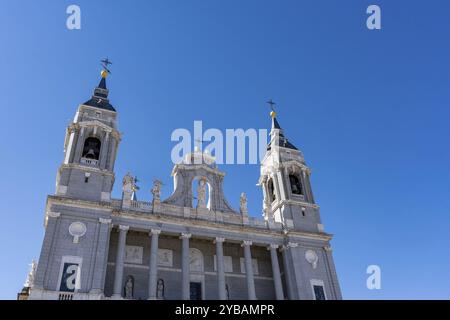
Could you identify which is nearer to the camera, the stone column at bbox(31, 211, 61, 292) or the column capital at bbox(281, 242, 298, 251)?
the stone column at bbox(31, 211, 61, 292)

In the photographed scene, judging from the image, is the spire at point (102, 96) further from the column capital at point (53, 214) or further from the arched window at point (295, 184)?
the arched window at point (295, 184)

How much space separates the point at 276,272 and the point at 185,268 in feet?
24.1

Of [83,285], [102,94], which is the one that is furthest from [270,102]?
[83,285]

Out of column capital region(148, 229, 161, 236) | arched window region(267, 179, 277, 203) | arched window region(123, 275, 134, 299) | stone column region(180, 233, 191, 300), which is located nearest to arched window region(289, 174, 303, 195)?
arched window region(267, 179, 277, 203)

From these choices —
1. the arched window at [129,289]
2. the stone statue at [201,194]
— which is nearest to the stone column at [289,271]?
the stone statue at [201,194]

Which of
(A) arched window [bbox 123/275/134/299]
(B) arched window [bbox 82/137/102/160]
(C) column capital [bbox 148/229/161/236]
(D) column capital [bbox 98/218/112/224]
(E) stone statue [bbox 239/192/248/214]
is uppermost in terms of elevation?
(B) arched window [bbox 82/137/102/160]

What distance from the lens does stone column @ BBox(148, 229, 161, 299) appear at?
28.0 meters

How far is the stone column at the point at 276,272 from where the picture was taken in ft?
103

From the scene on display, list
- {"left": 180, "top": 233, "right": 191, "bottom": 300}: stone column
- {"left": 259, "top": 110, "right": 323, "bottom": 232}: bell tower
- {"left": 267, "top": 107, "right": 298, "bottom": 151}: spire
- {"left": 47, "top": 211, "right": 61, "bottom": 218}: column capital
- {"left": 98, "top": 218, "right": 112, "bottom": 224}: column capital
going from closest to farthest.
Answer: {"left": 47, "top": 211, "right": 61, "bottom": 218}: column capital, {"left": 180, "top": 233, "right": 191, "bottom": 300}: stone column, {"left": 98, "top": 218, "right": 112, "bottom": 224}: column capital, {"left": 259, "top": 110, "right": 323, "bottom": 232}: bell tower, {"left": 267, "top": 107, "right": 298, "bottom": 151}: spire

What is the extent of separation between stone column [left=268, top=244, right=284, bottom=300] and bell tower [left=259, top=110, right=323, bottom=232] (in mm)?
2398

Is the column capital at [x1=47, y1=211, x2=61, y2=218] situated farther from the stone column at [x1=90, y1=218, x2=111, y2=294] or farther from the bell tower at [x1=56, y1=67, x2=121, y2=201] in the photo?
the stone column at [x1=90, y1=218, x2=111, y2=294]

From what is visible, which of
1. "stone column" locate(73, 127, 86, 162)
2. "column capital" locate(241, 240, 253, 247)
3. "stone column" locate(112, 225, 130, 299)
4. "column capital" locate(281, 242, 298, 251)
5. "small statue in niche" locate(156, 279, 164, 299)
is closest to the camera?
"stone column" locate(112, 225, 130, 299)

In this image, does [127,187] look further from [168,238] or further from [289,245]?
[289,245]
